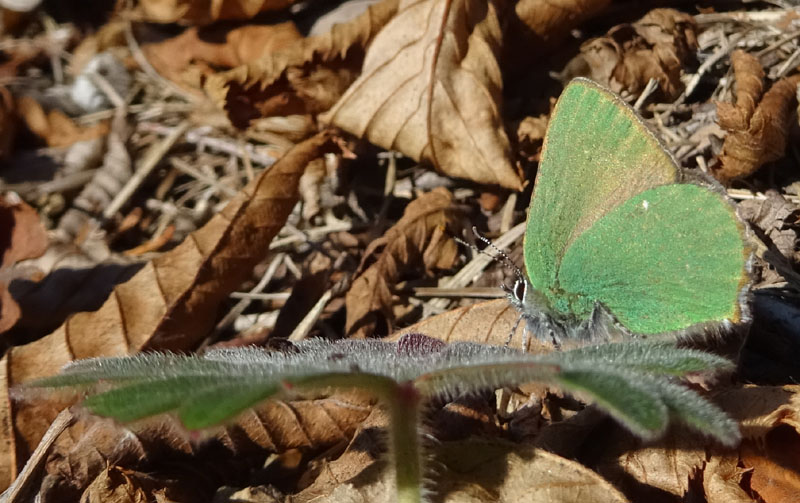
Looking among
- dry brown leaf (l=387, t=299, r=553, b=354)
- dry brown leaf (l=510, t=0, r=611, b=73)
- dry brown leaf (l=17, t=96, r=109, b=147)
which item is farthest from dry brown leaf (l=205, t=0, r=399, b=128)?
dry brown leaf (l=387, t=299, r=553, b=354)

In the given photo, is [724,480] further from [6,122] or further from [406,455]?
[6,122]

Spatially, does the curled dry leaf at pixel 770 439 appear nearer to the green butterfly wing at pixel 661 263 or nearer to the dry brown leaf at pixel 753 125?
the green butterfly wing at pixel 661 263

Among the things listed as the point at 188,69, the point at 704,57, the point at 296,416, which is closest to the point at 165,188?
the point at 188,69

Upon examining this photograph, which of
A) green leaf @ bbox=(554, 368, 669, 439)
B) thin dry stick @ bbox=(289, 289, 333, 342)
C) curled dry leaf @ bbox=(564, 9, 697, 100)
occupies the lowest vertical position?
thin dry stick @ bbox=(289, 289, 333, 342)

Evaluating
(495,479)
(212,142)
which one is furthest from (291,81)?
(495,479)

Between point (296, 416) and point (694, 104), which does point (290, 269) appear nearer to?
point (296, 416)

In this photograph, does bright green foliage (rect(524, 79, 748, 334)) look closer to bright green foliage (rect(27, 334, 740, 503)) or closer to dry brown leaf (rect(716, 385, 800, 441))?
dry brown leaf (rect(716, 385, 800, 441))

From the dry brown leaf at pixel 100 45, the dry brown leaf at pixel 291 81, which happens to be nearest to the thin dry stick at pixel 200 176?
the dry brown leaf at pixel 291 81
